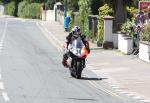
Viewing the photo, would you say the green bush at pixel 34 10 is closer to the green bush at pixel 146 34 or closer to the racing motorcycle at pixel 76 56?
the green bush at pixel 146 34

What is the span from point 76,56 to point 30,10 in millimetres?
64019

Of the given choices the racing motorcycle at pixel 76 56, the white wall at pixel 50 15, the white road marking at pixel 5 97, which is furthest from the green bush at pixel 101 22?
the white wall at pixel 50 15

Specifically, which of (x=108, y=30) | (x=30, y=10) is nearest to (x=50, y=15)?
(x=30, y=10)

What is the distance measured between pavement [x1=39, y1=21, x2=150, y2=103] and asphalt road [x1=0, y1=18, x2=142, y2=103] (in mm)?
472

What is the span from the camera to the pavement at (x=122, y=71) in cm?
2022

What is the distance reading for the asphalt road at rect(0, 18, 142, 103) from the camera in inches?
686

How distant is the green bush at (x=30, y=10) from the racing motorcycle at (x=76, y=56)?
61689mm

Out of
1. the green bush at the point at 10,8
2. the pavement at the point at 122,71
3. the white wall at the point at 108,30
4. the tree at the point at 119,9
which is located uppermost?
the tree at the point at 119,9

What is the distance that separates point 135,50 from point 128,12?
11295mm

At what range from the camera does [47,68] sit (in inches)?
1029

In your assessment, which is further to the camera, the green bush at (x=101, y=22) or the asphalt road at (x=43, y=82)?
the green bush at (x=101, y=22)

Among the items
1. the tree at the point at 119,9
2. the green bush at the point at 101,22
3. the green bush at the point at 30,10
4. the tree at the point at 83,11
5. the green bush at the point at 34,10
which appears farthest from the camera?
the green bush at the point at 30,10

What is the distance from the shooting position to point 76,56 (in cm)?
2297

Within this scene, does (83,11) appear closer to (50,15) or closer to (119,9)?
(119,9)
